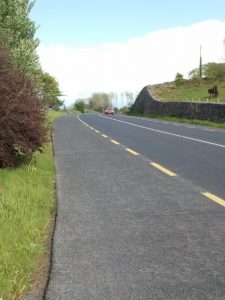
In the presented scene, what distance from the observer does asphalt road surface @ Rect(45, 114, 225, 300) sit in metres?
4.23

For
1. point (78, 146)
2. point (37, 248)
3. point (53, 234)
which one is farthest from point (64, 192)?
point (78, 146)

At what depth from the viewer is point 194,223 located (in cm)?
628

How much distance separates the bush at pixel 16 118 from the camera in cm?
978

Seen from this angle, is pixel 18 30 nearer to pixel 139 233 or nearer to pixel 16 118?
pixel 16 118

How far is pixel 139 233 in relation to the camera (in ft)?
19.2

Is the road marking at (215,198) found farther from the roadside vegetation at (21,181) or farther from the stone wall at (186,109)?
the stone wall at (186,109)

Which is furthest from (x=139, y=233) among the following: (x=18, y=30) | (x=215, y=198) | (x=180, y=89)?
(x=180, y=89)

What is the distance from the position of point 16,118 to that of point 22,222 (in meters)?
4.11

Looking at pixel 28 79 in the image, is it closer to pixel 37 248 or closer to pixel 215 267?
pixel 37 248

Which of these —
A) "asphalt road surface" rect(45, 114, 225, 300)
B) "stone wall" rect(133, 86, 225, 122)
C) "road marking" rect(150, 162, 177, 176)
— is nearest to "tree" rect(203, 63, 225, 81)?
"stone wall" rect(133, 86, 225, 122)

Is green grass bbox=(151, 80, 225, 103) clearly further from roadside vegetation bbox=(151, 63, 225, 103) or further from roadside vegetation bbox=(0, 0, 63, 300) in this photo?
roadside vegetation bbox=(0, 0, 63, 300)

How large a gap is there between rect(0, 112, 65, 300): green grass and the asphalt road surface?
0.22 meters

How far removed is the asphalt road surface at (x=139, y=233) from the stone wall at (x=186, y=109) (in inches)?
1078

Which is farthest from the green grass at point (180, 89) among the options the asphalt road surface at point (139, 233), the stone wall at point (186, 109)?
the asphalt road surface at point (139, 233)
